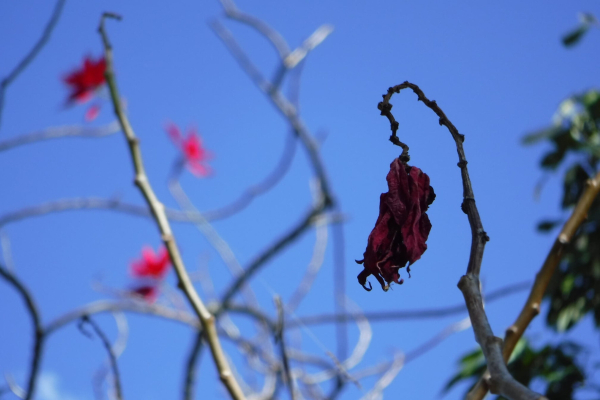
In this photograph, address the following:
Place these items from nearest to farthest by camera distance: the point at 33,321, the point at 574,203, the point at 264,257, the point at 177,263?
the point at 177,263 < the point at 33,321 < the point at 264,257 < the point at 574,203

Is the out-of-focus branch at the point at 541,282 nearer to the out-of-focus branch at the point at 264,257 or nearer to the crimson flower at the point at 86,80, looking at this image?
the out-of-focus branch at the point at 264,257

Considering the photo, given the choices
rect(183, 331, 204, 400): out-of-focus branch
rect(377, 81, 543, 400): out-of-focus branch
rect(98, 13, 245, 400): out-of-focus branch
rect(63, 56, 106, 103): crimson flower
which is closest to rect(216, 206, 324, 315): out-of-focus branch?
rect(183, 331, 204, 400): out-of-focus branch

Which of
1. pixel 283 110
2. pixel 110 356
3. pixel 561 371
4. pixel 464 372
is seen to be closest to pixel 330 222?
pixel 283 110

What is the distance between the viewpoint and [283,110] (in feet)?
6.76

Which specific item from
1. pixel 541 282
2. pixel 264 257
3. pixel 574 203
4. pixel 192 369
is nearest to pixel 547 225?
pixel 574 203

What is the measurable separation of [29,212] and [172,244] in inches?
44.5

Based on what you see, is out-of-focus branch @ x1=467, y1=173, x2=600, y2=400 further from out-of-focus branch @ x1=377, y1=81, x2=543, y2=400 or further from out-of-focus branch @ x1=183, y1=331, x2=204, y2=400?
out-of-focus branch @ x1=183, y1=331, x2=204, y2=400

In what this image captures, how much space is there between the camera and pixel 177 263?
3.18 feet

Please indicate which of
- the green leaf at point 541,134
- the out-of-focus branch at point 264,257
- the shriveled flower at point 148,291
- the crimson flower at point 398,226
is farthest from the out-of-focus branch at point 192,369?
the green leaf at point 541,134

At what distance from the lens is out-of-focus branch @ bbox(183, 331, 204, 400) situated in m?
1.25

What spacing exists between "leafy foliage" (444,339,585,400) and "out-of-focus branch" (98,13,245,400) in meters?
1.20

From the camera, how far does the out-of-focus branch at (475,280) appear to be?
51 cm

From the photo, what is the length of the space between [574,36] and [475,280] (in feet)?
8.74

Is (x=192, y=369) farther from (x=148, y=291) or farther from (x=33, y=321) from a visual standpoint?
(x=148, y=291)
